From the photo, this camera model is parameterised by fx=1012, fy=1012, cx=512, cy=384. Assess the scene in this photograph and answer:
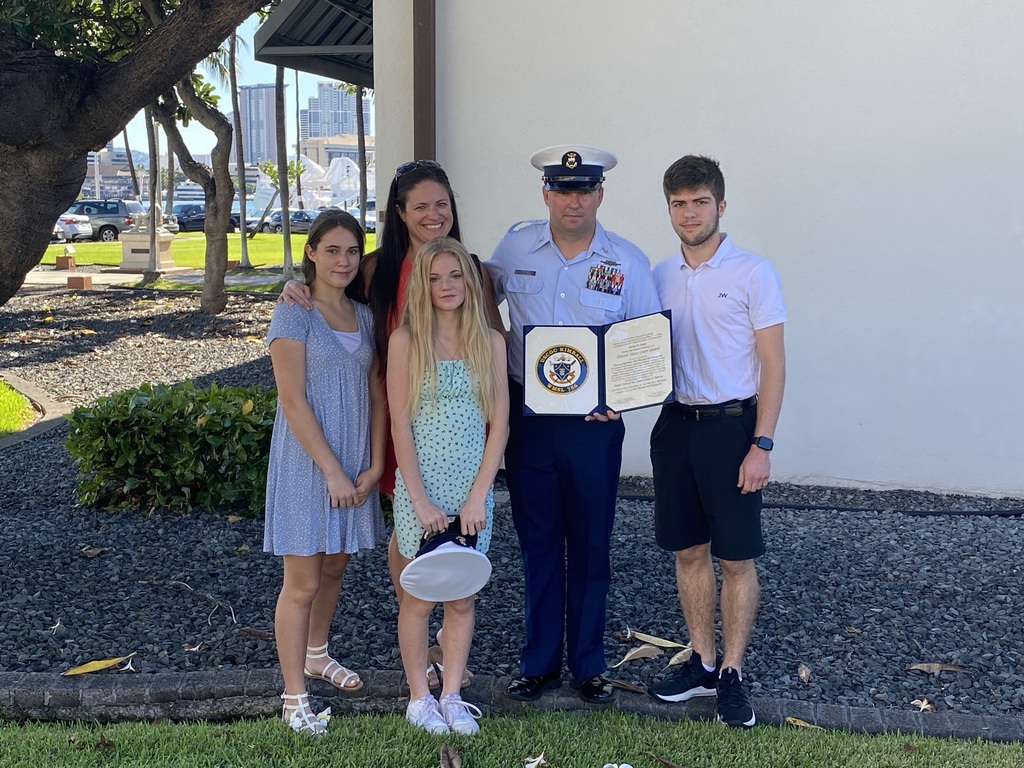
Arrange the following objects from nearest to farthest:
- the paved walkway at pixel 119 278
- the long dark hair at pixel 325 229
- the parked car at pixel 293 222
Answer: the long dark hair at pixel 325 229 < the paved walkway at pixel 119 278 < the parked car at pixel 293 222

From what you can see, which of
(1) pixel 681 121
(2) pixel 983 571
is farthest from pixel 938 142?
(2) pixel 983 571

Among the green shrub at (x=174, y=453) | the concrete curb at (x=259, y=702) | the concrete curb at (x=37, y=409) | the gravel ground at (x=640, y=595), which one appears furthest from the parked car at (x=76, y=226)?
the concrete curb at (x=259, y=702)

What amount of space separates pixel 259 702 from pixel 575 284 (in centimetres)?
197

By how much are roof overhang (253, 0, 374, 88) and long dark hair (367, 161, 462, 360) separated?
20.4 ft

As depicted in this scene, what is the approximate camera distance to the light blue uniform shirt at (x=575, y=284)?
362cm

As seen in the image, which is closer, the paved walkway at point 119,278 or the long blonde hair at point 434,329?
the long blonde hair at point 434,329

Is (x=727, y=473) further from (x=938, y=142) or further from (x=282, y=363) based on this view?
(x=938, y=142)

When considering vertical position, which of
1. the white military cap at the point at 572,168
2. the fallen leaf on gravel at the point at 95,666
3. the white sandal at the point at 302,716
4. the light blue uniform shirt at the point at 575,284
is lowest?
the fallen leaf on gravel at the point at 95,666

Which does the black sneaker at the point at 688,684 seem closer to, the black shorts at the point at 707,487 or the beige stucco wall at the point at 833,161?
the black shorts at the point at 707,487

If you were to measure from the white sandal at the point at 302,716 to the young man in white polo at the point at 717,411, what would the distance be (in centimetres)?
126

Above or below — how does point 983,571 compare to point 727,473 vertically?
below

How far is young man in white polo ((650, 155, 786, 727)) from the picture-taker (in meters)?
3.53

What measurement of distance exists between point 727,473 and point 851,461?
355 centimetres

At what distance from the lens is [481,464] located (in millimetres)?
3494
